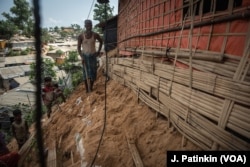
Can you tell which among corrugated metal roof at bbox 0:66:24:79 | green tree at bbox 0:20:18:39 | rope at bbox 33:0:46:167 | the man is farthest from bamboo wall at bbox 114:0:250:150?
green tree at bbox 0:20:18:39

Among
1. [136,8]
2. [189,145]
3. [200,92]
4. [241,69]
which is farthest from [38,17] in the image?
[136,8]

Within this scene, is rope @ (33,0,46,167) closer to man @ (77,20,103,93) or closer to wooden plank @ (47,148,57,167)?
wooden plank @ (47,148,57,167)

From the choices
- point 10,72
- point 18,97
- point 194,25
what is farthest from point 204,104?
point 10,72

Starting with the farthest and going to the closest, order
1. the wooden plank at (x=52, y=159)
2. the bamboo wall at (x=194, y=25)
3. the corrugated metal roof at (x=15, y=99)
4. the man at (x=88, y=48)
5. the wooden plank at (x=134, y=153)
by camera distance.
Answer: the corrugated metal roof at (x=15, y=99) < the man at (x=88, y=48) < the wooden plank at (x=52, y=159) < the wooden plank at (x=134, y=153) < the bamboo wall at (x=194, y=25)

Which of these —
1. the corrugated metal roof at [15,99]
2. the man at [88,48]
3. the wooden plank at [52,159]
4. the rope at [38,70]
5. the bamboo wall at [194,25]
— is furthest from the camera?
the corrugated metal roof at [15,99]

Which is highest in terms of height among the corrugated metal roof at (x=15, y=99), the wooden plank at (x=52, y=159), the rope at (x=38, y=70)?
the rope at (x=38, y=70)

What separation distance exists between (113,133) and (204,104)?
5.65 feet

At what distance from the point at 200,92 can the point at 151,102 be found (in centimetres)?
125

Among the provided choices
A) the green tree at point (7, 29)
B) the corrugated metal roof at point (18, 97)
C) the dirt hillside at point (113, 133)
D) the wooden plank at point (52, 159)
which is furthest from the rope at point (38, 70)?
the green tree at point (7, 29)

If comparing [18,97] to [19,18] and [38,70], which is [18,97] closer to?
[38,70]

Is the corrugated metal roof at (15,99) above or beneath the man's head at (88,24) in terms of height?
beneath
